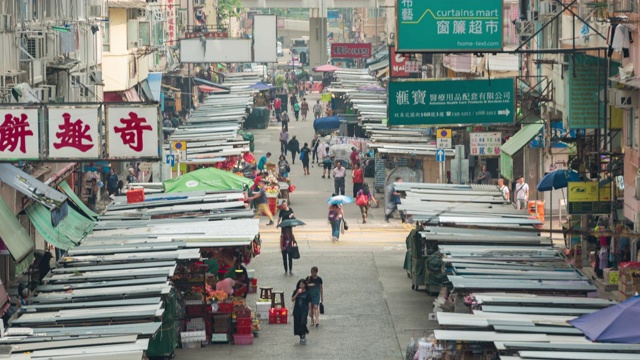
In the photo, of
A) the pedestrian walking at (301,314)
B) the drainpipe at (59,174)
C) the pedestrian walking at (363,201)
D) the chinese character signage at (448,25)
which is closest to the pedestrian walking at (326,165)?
the pedestrian walking at (363,201)

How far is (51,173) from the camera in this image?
34.9m

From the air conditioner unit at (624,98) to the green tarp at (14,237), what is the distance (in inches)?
447

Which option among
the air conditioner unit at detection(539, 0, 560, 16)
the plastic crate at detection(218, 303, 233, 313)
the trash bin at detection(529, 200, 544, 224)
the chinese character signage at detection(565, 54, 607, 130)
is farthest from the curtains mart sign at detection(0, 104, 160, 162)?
the trash bin at detection(529, 200, 544, 224)

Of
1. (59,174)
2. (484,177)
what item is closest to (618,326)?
(59,174)

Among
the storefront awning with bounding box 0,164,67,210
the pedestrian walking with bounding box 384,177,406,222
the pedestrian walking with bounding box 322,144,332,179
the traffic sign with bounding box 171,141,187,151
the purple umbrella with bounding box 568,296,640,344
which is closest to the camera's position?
the purple umbrella with bounding box 568,296,640,344

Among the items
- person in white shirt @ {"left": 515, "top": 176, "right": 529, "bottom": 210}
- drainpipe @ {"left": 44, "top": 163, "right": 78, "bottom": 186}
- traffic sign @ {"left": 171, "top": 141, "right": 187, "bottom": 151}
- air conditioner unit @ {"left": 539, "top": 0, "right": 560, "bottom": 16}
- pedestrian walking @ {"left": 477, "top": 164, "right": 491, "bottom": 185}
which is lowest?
person in white shirt @ {"left": 515, "top": 176, "right": 529, "bottom": 210}

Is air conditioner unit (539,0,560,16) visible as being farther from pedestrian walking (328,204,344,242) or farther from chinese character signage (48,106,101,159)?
chinese character signage (48,106,101,159)

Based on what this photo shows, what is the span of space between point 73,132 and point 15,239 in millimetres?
2880

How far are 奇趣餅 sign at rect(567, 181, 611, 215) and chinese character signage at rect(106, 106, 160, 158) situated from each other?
29.9ft

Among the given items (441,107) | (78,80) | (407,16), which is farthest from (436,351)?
(78,80)

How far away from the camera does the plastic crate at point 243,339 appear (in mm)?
25891

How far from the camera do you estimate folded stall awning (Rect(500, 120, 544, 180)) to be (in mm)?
39531

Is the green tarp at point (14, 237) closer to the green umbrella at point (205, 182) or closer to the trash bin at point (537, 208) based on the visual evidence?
the green umbrella at point (205, 182)

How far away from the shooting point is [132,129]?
2470 centimetres
